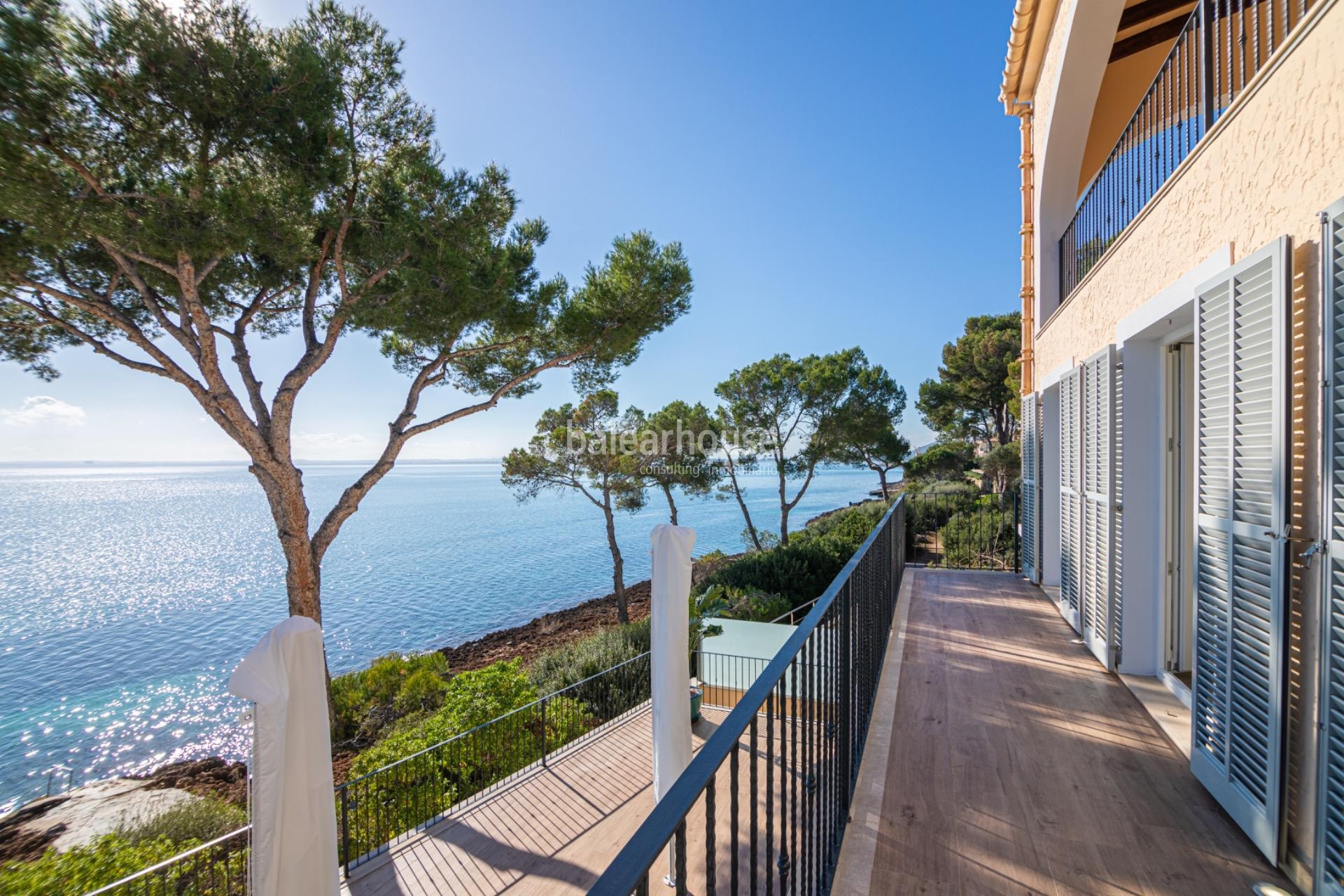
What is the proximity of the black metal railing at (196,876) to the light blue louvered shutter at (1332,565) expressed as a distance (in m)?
5.86

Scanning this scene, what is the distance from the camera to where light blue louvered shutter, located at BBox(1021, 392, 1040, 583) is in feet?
21.2

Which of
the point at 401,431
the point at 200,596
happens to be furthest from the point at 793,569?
the point at 200,596

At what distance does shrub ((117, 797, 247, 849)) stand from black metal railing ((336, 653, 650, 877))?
1.18 metres

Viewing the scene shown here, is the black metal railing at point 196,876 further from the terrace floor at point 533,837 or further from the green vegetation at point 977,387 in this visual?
the green vegetation at point 977,387

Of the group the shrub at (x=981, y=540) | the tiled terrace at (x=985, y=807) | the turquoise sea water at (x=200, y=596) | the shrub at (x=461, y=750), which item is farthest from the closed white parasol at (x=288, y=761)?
the turquoise sea water at (x=200, y=596)

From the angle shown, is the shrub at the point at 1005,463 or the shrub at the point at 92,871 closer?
the shrub at the point at 92,871

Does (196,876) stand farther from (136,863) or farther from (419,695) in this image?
(419,695)

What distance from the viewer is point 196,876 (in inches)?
194

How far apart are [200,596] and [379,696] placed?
19.4 m

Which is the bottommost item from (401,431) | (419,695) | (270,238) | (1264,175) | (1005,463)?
(419,695)

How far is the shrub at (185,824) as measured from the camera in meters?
6.05

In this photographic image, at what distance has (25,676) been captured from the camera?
16.0m

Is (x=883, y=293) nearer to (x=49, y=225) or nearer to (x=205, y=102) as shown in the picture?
(x=205, y=102)

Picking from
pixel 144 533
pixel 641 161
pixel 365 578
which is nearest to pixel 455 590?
pixel 365 578
